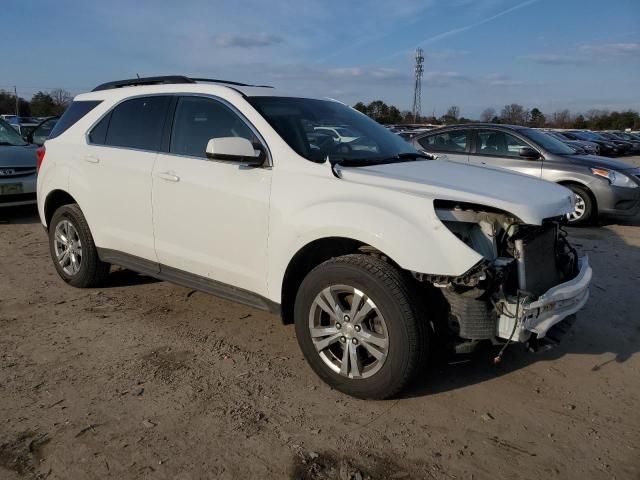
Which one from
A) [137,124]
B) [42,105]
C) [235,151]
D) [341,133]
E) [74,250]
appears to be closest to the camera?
[235,151]

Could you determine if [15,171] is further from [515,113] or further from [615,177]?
[515,113]

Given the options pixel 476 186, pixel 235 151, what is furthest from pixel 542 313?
pixel 235 151

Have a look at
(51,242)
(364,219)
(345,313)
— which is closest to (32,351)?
(51,242)

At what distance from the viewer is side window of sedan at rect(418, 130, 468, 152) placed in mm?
9133

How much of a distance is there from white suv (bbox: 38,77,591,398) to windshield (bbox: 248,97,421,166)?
2cm

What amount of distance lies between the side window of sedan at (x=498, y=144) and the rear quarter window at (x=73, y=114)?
6.31m

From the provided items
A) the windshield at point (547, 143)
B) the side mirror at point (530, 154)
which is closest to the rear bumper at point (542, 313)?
the side mirror at point (530, 154)

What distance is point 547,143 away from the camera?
8922mm

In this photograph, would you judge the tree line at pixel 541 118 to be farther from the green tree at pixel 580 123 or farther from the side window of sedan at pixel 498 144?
the side window of sedan at pixel 498 144

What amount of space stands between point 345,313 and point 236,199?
111 centimetres

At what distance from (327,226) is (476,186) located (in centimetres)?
94

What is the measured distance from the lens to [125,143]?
4473 mm

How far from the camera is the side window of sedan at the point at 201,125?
3804 mm

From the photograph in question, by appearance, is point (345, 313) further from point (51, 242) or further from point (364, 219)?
point (51, 242)
